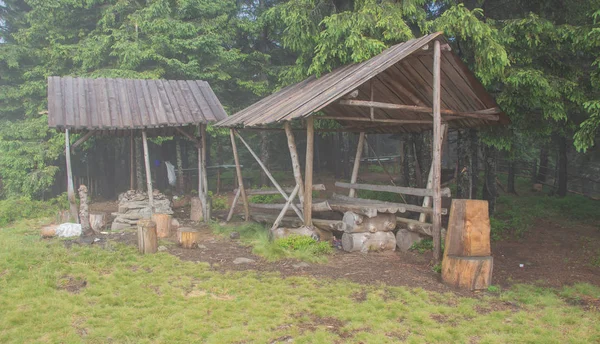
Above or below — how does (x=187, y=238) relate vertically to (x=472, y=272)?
above

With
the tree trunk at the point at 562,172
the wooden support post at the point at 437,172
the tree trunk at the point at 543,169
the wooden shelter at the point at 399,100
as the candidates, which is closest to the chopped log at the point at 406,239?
the wooden shelter at the point at 399,100

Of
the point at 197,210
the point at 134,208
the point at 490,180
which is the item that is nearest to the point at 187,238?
the point at 197,210

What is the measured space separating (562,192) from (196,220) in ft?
44.4

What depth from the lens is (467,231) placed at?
7520 mm

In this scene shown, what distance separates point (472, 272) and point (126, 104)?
1029cm

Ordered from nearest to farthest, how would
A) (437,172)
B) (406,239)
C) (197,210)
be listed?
(437,172)
(406,239)
(197,210)

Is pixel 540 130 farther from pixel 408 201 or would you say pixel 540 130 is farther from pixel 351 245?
pixel 351 245

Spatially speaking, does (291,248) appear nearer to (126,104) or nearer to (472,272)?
(472,272)

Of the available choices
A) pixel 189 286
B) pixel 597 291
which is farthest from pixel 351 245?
pixel 597 291

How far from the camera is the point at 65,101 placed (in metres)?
12.6

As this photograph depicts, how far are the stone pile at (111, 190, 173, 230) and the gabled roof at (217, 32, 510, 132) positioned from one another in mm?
3701

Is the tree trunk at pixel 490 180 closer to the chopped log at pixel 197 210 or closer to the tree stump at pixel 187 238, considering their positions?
the chopped log at pixel 197 210

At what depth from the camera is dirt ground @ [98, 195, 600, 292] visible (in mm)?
8031

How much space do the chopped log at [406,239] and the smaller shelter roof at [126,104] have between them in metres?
6.16
